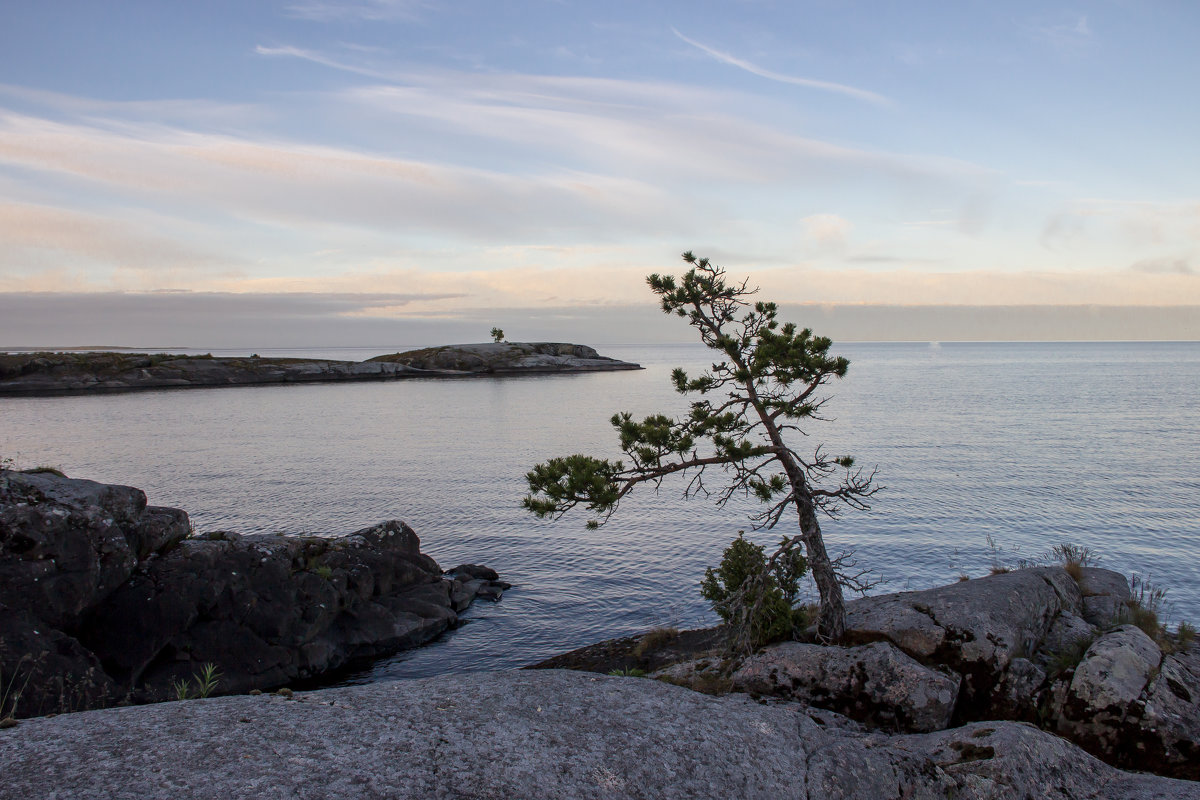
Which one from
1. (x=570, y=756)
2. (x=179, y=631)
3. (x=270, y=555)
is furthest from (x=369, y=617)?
(x=570, y=756)

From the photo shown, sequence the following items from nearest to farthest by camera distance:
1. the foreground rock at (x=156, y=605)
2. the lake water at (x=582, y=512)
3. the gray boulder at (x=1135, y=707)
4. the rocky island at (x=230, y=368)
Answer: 1. the gray boulder at (x=1135, y=707)
2. the foreground rock at (x=156, y=605)
3. the lake water at (x=582, y=512)
4. the rocky island at (x=230, y=368)

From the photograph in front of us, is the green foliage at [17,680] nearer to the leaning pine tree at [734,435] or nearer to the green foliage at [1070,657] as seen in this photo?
the leaning pine tree at [734,435]

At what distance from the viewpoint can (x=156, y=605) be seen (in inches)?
769

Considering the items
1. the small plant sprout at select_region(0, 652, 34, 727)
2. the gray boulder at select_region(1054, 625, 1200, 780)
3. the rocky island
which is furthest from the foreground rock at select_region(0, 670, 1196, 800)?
the rocky island

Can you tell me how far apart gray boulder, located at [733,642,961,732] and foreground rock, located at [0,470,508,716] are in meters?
13.5

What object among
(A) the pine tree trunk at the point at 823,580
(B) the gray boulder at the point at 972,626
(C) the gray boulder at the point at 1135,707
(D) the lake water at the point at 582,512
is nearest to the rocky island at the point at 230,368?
(D) the lake water at the point at 582,512

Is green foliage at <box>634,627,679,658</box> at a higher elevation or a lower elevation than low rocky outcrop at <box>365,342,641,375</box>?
lower

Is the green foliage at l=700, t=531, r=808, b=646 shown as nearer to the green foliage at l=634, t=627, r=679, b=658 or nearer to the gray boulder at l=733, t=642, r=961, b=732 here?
the gray boulder at l=733, t=642, r=961, b=732

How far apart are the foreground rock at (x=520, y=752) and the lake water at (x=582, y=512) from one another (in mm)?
12115

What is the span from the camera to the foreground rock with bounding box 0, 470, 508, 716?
16797 mm

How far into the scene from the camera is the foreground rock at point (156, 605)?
1680 centimetres

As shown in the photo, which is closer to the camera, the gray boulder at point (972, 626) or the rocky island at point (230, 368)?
the gray boulder at point (972, 626)

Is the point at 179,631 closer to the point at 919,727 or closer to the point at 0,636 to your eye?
the point at 0,636

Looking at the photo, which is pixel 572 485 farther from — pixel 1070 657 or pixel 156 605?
pixel 156 605
